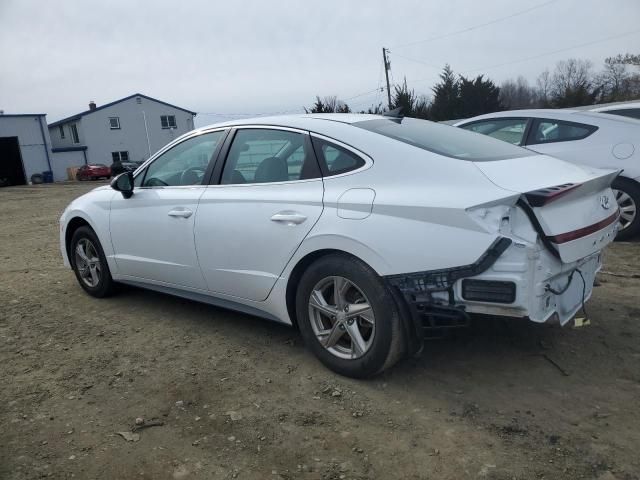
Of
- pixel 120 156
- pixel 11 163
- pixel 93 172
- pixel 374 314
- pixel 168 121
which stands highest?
pixel 168 121

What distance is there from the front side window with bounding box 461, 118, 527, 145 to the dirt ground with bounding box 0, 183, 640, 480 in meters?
2.85

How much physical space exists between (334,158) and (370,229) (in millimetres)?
593

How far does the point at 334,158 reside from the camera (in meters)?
3.25

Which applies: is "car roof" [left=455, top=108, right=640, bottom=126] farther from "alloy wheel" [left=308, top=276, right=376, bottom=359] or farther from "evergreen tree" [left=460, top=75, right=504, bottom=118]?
"evergreen tree" [left=460, top=75, right=504, bottom=118]

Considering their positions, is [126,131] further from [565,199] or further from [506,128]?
[565,199]

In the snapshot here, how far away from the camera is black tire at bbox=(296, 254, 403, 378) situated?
2.89 metres

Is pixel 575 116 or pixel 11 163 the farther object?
pixel 11 163

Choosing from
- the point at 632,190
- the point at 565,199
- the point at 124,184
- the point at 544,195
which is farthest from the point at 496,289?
the point at 632,190

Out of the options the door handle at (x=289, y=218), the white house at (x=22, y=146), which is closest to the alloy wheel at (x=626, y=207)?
the door handle at (x=289, y=218)

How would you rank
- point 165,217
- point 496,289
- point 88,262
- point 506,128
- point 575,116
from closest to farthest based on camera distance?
point 496,289 < point 165,217 < point 88,262 < point 575,116 < point 506,128

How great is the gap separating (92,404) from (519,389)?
2.50 meters

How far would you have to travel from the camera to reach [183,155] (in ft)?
13.9

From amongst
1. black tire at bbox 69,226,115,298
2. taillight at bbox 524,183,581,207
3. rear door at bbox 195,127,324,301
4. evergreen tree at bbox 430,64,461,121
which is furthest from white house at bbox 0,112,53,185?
taillight at bbox 524,183,581,207

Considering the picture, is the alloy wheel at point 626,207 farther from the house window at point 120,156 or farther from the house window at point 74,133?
the house window at point 74,133
